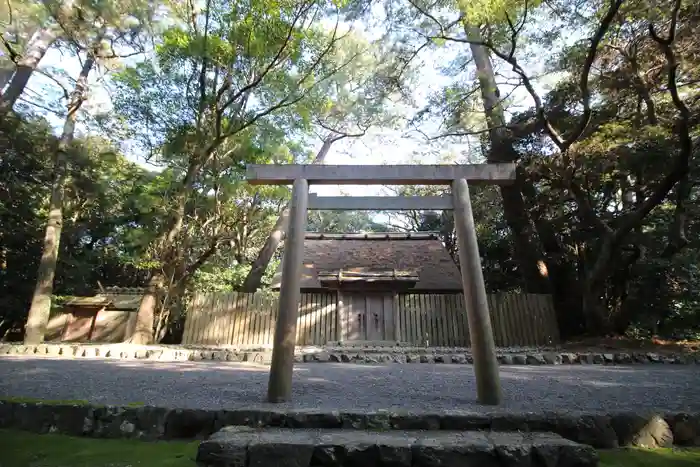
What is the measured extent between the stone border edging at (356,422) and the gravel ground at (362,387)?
22 cm

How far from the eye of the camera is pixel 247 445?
8.13 ft

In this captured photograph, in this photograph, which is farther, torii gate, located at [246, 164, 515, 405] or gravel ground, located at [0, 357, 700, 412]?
torii gate, located at [246, 164, 515, 405]

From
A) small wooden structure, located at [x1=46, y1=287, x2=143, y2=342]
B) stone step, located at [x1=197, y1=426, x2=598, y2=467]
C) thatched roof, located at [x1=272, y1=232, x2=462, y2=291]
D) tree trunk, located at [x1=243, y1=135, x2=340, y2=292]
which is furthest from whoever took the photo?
tree trunk, located at [x1=243, y1=135, x2=340, y2=292]

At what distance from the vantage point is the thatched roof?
11720 mm

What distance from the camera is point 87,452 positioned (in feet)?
9.25

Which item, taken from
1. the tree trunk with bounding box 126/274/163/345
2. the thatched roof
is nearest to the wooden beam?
the thatched roof

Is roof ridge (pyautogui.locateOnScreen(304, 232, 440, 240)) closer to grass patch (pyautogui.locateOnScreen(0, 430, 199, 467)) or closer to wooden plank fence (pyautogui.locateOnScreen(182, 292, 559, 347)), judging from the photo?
wooden plank fence (pyautogui.locateOnScreen(182, 292, 559, 347))

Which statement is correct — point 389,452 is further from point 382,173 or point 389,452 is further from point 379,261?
point 379,261

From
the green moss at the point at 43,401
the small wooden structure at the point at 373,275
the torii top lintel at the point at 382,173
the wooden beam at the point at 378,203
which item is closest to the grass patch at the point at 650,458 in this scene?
the wooden beam at the point at 378,203

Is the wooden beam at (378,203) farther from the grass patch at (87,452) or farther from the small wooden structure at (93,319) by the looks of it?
the small wooden structure at (93,319)

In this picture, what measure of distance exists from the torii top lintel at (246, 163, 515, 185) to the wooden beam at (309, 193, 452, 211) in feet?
0.64

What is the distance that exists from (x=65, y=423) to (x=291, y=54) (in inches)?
431

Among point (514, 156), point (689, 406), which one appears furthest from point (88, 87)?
point (689, 406)

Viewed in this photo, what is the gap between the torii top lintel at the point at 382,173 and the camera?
4574 millimetres
